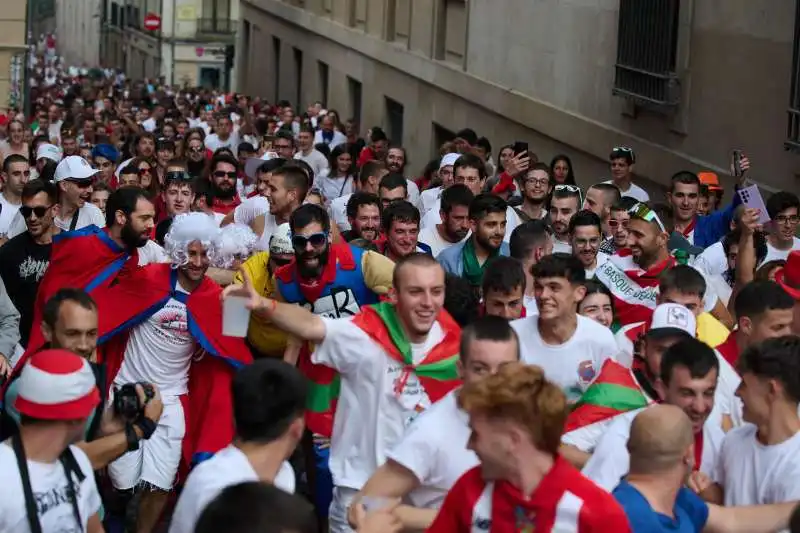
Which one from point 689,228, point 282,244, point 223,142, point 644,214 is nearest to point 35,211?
point 282,244

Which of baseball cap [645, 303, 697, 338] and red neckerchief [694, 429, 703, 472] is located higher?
baseball cap [645, 303, 697, 338]

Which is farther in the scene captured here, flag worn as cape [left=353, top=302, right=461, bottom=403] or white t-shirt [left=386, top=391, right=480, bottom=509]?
flag worn as cape [left=353, top=302, right=461, bottom=403]

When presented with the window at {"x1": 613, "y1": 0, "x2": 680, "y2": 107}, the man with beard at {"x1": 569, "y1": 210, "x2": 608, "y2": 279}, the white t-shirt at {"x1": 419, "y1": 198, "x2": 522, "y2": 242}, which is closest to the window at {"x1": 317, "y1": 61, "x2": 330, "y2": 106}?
the window at {"x1": 613, "y1": 0, "x2": 680, "y2": 107}

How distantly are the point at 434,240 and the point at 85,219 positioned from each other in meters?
2.68

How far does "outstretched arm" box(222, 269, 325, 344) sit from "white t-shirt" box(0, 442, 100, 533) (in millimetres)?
1140

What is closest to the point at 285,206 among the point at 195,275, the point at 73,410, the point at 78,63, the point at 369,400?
the point at 195,275

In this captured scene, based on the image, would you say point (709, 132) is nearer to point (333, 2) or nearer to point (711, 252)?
point (711, 252)

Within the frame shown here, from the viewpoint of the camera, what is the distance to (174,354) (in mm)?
8719

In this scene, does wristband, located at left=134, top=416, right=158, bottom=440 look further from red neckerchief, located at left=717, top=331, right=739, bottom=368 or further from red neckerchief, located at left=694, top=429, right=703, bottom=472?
red neckerchief, located at left=717, top=331, right=739, bottom=368

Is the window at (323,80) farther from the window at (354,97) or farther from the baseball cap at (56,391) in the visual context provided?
the baseball cap at (56,391)

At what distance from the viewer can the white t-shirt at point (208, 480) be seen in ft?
16.9

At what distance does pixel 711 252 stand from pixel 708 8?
5.64 meters

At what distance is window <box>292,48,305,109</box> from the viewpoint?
38938 millimetres

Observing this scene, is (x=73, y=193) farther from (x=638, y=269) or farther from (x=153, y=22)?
(x=153, y=22)
